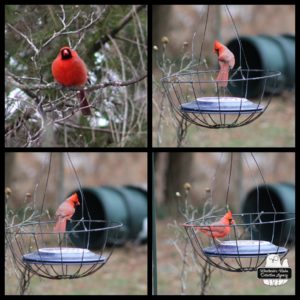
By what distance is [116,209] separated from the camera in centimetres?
710

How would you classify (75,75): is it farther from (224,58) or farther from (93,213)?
(93,213)

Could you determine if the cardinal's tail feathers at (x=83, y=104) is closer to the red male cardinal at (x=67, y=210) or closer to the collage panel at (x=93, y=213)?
the red male cardinal at (x=67, y=210)

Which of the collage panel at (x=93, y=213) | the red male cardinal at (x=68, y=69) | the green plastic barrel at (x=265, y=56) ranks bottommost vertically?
the collage panel at (x=93, y=213)

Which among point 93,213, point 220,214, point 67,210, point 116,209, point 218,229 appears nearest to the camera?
point 218,229

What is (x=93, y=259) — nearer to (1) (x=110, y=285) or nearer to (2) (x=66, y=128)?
(2) (x=66, y=128)

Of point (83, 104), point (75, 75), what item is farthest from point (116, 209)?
point (75, 75)

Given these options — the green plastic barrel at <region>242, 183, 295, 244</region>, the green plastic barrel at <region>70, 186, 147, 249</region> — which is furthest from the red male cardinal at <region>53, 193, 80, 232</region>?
the green plastic barrel at <region>242, 183, 295, 244</region>

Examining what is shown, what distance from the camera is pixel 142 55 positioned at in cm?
561

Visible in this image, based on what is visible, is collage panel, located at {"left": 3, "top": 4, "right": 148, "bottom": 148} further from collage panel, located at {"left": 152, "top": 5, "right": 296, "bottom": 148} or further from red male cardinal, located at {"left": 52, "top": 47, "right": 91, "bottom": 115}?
collage panel, located at {"left": 152, "top": 5, "right": 296, "bottom": 148}

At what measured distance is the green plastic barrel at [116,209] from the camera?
6887 mm

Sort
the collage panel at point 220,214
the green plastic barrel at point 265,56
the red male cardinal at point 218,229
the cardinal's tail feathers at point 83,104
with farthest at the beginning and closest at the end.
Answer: the green plastic barrel at point 265,56
the collage panel at point 220,214
the cardinal's tail feathers at point 83,104
the red male cardinal at point 218,229

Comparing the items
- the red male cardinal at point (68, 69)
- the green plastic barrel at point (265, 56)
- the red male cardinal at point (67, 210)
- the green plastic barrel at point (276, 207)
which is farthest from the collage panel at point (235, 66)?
the red male cardinal at point (67, 210)

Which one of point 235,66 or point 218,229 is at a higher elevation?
point 235,66
